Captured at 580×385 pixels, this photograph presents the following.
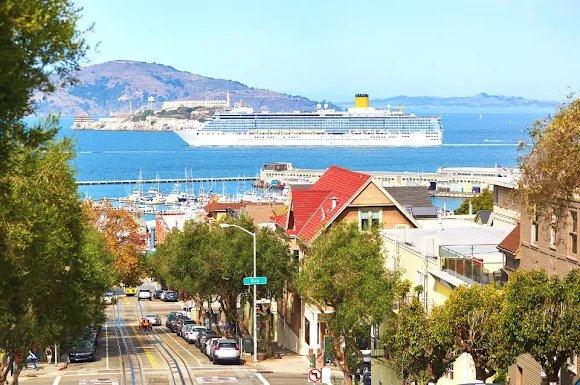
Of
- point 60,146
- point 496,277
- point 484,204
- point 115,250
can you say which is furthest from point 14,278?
point 484,204

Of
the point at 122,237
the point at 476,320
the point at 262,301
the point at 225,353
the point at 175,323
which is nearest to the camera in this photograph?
the point at 476,320

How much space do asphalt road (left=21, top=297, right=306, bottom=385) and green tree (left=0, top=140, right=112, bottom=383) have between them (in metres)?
2.78

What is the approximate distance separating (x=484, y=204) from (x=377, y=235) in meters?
63.0

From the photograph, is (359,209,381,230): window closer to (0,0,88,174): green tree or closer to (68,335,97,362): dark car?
(68,335,97,362): dark car

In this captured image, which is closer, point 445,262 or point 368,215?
point 445,262

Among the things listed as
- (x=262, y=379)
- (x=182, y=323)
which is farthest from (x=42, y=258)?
(x=182, y=323)

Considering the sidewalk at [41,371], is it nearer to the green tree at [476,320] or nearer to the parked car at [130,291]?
the green tree at [476,320]

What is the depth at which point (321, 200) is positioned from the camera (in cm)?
5744

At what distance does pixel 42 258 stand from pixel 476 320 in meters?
13.9

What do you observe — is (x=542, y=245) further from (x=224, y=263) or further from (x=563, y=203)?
(x=224, y=263)

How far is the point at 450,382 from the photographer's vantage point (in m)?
36.5

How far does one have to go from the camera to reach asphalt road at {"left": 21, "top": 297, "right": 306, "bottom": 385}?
144ft

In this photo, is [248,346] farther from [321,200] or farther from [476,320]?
[476,320]

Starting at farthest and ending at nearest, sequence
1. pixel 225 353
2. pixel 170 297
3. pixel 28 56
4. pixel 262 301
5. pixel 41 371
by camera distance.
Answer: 1. pixel 170 297
2. pixel 262 301
3. pixel 225 353
4. pixel 41 371
5. pixel 28 56
